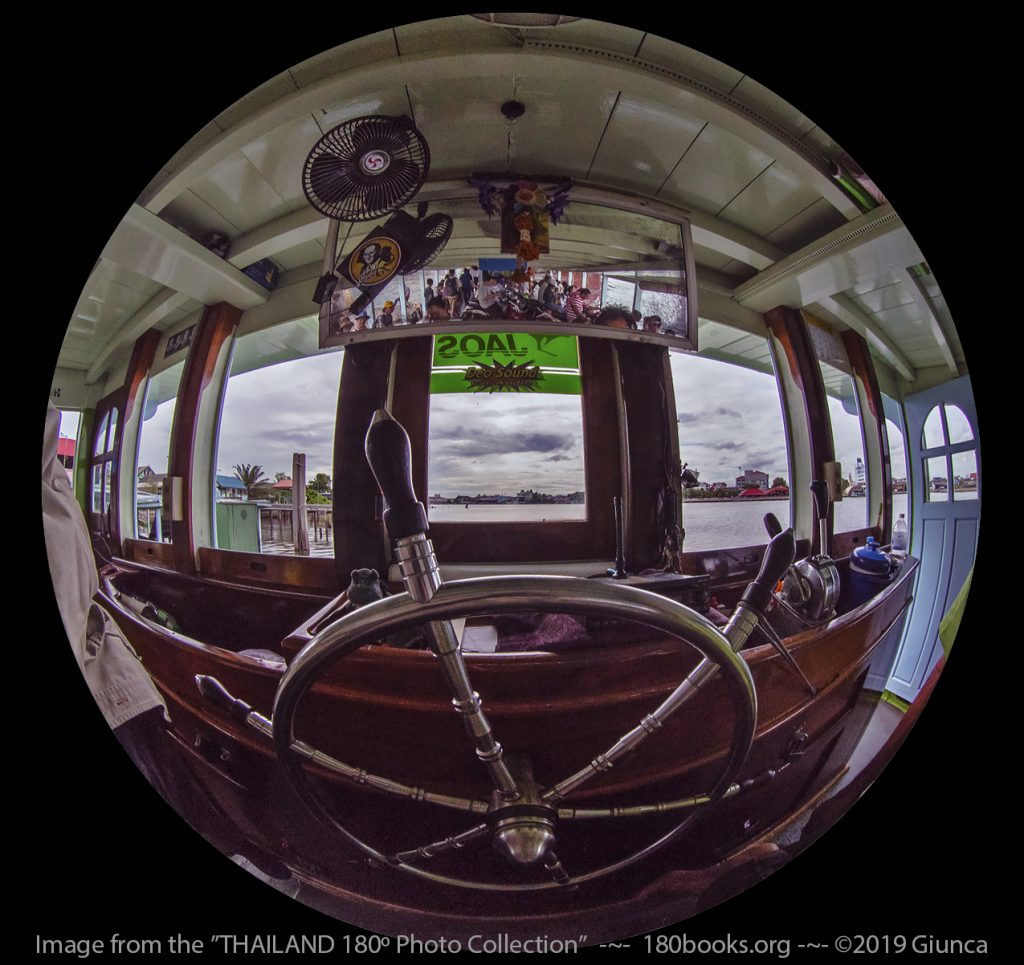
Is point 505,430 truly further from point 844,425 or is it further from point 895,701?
point 895,701

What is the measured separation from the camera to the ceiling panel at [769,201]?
690mm

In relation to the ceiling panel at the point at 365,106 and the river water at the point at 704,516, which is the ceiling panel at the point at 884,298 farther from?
the ceiling panel at the point at 365,106

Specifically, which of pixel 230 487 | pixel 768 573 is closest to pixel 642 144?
pixel 768 573

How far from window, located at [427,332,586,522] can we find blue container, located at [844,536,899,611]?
0.41 metres

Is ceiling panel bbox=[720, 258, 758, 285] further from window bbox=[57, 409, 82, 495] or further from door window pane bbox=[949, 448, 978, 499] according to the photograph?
window bbox=[57, 409, 82, 495]

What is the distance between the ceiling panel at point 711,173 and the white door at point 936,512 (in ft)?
1.36

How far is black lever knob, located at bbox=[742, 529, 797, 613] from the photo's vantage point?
66 cm

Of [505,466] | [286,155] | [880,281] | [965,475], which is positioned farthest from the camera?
[965,475]

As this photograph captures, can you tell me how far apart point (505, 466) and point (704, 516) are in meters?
0.23

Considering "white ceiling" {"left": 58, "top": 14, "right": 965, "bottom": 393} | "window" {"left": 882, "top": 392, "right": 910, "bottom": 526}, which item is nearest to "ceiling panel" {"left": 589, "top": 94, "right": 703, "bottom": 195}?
"white ceiling" {"left": 58, "top": 14, "right": 965, "bottom": 393}

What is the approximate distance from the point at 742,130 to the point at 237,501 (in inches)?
30.6

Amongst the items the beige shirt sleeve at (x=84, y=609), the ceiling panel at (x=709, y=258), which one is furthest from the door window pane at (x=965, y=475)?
the beige shirt sleeve at (x=84, y=609)

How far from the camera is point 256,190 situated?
69 centimetres

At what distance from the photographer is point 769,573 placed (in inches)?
26.0
